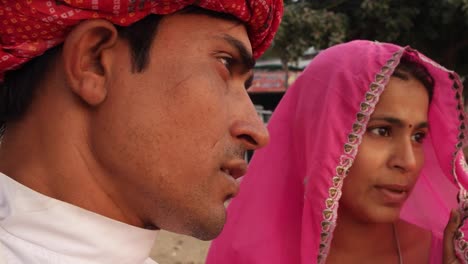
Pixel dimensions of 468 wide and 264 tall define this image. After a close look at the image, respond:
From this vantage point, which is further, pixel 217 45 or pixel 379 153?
pixel 379 153

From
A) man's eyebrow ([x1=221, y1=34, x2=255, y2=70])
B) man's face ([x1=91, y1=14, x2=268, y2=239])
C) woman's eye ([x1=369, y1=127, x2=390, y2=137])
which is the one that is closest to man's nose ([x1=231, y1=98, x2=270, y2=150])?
man's face ([x1=91, y1=14, x2=268, y2=239])

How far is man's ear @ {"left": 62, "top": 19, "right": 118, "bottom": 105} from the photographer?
107 centimetres

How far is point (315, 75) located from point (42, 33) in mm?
1371

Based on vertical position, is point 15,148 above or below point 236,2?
below

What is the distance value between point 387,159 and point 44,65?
4.47 ft

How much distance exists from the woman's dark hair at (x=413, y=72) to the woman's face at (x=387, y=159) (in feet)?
0.12

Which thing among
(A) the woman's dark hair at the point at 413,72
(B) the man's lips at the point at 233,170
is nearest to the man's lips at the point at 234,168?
(B) the man's lips at the point at 233,170

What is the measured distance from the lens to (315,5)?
8391mm

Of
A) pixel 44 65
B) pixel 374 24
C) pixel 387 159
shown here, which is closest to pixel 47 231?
pixel 44 65

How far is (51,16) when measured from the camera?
3.43 ft

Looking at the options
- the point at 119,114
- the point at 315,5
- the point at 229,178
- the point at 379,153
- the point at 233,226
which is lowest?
the point at 315,5

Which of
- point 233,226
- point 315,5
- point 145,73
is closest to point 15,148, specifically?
point 145,73

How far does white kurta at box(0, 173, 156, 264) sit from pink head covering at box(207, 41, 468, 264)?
105cm

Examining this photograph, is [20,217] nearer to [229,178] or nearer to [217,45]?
[229,178]
